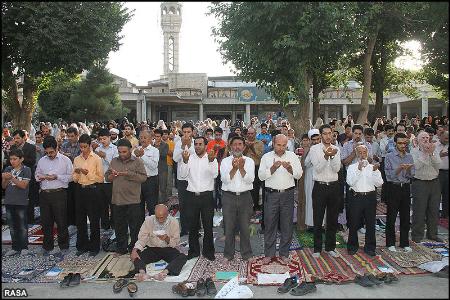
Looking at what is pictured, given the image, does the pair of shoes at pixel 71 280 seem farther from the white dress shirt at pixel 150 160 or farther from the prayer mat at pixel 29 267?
the white dress shirt at pixel 150 160

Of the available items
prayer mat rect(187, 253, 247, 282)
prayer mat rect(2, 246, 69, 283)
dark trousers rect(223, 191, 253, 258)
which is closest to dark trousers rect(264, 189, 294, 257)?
dark trousers rect(223, 191, 253, 258)

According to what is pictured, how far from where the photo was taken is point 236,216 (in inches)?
230

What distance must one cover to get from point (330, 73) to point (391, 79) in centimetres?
→ 264

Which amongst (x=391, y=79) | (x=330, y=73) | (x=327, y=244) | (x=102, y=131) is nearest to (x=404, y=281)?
(x=327, y=244)

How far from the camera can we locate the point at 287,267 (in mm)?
5406

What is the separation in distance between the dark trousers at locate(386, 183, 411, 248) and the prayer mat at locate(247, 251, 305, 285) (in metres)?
1.39

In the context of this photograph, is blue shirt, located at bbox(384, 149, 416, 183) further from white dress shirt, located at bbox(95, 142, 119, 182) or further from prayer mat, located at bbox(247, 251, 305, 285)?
white dress shirt, located at bbox(95, 142, 119, 182)

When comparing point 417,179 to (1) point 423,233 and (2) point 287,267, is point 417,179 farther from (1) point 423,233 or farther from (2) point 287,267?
(2) point 287,267

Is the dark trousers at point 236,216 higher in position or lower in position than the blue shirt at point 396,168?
lower

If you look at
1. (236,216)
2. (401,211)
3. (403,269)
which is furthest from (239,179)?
(401,211)

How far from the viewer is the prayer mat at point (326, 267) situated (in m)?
4.91

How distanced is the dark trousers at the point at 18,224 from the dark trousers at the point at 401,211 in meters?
5.05

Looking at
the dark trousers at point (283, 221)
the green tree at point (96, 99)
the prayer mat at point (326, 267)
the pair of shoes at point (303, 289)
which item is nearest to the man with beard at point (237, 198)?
the dark trousers at point (283, 221)

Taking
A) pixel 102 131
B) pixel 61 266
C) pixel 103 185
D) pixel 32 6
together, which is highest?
pixel 32 6
